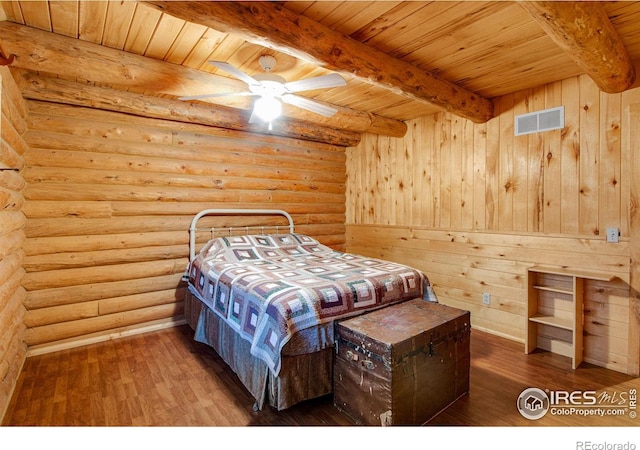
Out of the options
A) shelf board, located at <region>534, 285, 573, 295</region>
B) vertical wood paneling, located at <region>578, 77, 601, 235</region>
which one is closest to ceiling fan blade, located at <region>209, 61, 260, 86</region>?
vertical wood paneling, located at <region>578, 77, 601, 235</region>

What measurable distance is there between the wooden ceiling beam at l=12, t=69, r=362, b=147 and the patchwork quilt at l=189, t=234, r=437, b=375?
4.59ft

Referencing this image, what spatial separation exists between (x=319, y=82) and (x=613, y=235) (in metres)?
2.76

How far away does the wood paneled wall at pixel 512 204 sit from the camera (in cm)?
282

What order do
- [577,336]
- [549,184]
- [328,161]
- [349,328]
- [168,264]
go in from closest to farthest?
[349,328], [577,336], [549,184], [168,264], [328,161]

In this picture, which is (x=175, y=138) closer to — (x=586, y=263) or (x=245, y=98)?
(x=245, y=98)

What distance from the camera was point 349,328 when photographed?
7.11ft

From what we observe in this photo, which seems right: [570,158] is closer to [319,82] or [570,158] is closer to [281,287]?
[319,82]

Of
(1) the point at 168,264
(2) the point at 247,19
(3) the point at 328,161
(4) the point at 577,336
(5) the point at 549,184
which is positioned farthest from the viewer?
(3) the point at 328,161

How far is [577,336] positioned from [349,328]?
213 cm

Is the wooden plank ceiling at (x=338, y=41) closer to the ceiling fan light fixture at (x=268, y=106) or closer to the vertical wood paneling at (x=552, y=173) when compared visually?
the vertical wood paneling at (x=552, y=173)

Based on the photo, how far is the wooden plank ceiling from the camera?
198 centimetres

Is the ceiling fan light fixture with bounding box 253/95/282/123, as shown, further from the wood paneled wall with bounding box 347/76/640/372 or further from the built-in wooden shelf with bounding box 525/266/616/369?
the built-in wooden shelf with bounding box 525/266/616/369

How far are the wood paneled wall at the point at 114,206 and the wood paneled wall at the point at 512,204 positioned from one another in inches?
80.4
